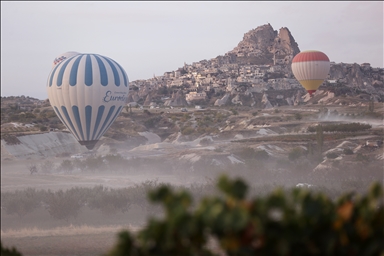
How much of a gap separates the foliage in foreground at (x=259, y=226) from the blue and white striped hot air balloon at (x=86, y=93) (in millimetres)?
17836

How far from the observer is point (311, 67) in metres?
35.5

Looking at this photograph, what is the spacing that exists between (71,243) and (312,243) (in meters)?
8.36

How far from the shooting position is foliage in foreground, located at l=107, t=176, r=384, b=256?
1723 millimetres

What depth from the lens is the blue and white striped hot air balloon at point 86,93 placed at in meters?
19.1

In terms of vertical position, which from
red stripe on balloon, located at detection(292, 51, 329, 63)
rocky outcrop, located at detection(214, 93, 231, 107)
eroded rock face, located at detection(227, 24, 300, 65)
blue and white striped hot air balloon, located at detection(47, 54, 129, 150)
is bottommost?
blue and white striped hot air balloon, located at detection(47, 54, 129, 150)

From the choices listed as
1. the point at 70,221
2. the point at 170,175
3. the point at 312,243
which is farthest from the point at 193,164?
the point at 312,243

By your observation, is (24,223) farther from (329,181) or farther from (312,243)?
(312,243)

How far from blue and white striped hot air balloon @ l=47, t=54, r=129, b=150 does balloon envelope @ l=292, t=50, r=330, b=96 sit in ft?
64.7

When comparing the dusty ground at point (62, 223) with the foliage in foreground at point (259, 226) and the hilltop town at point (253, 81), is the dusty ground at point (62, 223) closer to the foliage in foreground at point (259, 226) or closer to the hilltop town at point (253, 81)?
the foliage in foreground at point (259, 226)

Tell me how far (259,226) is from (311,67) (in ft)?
116

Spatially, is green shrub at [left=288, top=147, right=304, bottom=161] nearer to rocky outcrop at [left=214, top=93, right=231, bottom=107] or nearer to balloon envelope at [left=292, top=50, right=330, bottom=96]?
balloon envelope at [left=292, top=50, right=330, bottom=96]

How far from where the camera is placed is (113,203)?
12.2 metres

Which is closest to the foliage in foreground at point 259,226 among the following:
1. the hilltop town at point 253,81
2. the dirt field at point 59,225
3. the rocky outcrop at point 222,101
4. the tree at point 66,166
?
the dirt field at point 59,225

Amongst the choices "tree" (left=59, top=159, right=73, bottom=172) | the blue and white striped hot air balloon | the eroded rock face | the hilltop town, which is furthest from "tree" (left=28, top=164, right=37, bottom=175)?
the eroded rock face
